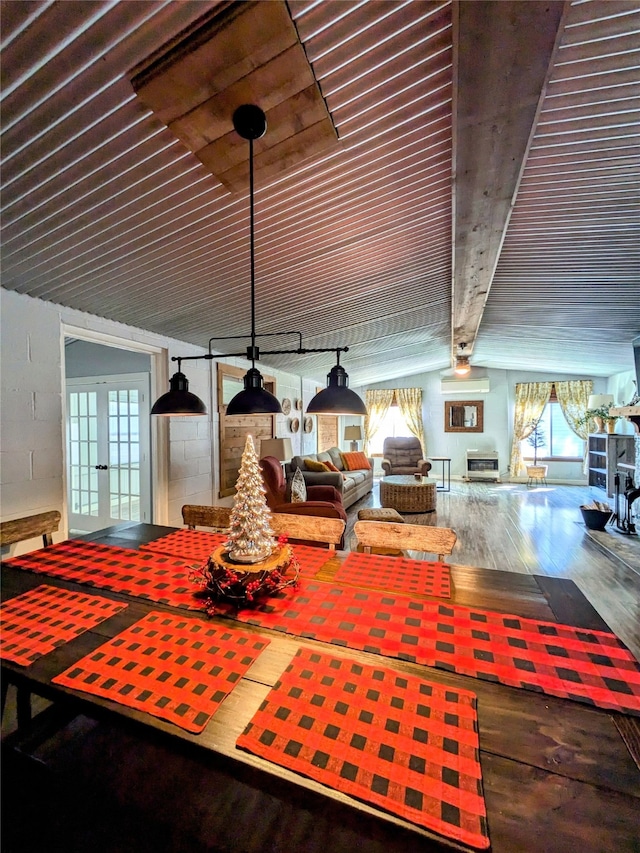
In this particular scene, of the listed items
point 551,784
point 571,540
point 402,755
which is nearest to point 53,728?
point 402,755

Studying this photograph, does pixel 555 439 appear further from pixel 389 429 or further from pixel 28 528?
pixel 28 528

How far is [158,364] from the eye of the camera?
3660 mm

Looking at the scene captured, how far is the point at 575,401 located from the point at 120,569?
9026 millimetres

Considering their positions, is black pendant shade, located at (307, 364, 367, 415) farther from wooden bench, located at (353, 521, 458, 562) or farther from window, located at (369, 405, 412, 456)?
window, located at (369, 405, 412, 456)

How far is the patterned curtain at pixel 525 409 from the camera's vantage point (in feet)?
26.2

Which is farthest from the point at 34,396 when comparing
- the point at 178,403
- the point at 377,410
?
the point at 377,410

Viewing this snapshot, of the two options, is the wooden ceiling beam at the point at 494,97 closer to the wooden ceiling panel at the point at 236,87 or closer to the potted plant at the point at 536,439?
the wooden ceiling panel at the point at 236,87

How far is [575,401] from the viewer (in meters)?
7.72

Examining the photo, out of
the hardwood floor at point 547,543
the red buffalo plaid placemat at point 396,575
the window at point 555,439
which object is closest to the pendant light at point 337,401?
the red buffalo plaid placemat at point 396,575

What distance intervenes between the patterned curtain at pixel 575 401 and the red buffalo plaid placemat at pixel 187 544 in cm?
837

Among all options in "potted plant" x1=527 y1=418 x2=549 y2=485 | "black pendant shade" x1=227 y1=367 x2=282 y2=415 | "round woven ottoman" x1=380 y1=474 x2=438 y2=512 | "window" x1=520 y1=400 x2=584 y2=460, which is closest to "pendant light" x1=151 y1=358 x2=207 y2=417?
"black pendant shade" x1=227 y1=367 x2=282 y2=415

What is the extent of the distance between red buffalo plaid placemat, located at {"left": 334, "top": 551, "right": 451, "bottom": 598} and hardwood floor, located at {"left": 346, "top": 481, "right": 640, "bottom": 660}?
176 cm

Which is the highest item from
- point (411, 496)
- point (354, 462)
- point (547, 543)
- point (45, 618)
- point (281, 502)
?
point (45, 618)

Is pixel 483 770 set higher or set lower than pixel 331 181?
lower
